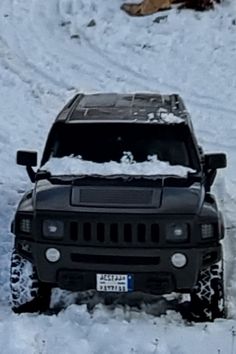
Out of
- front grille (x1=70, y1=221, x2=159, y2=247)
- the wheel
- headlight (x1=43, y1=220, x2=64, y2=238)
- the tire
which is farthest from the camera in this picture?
the wheel

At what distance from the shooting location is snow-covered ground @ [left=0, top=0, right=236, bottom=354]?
718 centimetres

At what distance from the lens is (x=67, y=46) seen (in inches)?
817

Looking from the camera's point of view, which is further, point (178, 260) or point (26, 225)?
point (26, 225)

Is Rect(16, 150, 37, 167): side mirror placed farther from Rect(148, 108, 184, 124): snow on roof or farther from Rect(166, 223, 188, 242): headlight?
Rect(166, 223, 188, 242): headlight

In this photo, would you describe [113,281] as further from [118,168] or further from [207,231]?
[118,168]

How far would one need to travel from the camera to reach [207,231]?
760cm

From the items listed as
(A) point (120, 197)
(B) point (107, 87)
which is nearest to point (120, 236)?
(A) point (120, 197)

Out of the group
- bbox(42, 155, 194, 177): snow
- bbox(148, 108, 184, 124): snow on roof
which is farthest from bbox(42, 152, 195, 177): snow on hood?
bbox(148, 108, 184, 124): snow on roof

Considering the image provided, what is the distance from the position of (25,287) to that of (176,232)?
1.42 metres

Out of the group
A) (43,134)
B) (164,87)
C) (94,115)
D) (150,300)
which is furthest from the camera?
(164,87)

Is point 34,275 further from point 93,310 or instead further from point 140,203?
point 140,203

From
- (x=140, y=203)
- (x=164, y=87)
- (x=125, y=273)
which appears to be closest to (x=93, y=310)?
(x=125, y=273)

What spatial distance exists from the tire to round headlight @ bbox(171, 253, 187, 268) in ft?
0.80

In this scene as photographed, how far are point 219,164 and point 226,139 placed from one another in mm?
6716
